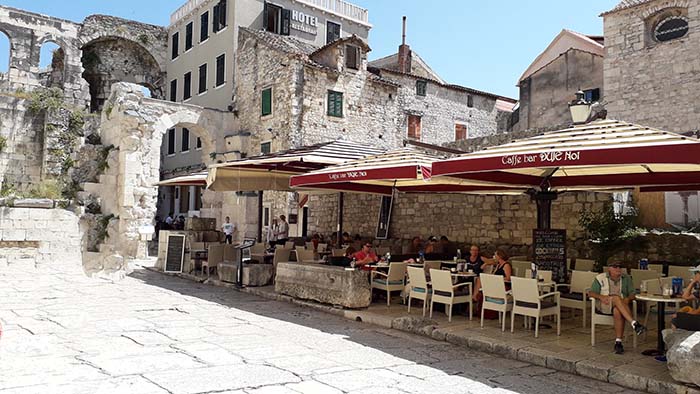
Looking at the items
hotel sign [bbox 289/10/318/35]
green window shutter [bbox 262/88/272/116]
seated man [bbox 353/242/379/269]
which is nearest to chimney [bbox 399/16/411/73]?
hotel sign [bbox 289/10/318/35]

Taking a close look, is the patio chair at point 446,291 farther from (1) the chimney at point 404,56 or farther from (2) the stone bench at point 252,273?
(1) the chimney at point 404,56

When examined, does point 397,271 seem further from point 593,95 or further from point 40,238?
point 593,95

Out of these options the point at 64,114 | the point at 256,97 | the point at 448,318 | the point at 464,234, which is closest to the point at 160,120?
the point at 256,97

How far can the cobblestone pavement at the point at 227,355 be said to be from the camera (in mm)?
4793

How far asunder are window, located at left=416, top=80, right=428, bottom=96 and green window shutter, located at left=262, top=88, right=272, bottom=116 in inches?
307

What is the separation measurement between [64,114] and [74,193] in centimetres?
668

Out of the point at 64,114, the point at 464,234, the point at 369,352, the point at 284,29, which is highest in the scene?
the point at 284,29

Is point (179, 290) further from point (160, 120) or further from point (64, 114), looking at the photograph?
point (64, 114)

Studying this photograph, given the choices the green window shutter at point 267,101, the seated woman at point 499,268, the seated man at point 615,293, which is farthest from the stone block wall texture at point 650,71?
the seated man at point 615,293

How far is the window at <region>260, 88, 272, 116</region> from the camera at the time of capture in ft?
69.4

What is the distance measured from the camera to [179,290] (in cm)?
1099

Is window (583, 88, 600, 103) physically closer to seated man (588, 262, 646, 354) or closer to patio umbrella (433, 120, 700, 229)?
patio umbrella (433, 120, 700, 229)

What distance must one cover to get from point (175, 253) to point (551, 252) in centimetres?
943

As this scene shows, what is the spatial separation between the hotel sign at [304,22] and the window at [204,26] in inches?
157
